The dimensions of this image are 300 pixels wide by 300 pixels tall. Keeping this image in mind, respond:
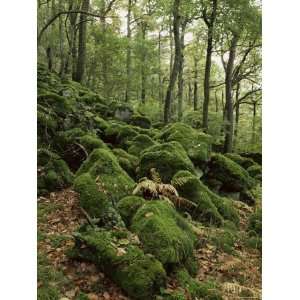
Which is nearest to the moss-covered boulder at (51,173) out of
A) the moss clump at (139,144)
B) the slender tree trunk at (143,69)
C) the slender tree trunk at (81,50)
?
the moss clump at (139,144)

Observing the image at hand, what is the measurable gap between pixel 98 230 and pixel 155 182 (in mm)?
1147

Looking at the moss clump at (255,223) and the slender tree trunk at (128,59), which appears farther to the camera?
the slender tree trunk at (128,59)

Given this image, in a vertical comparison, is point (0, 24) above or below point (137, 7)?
below

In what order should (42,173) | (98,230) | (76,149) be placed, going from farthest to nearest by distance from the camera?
(76,149) → (42,173) → (98,230)

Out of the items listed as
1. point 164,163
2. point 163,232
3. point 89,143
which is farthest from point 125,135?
point 163,232

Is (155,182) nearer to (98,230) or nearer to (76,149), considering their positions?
(98,230)

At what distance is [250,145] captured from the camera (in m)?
7.45

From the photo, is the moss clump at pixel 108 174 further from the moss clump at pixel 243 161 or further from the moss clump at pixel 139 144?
the moss clump at pixel 243 161

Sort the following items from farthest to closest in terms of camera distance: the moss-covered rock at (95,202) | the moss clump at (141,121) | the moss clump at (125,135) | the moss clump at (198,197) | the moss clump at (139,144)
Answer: the moss clump at (141,121) < the moss clump at (125,135) < the moss clump at (139,144) < the moss clump at (198,197) < the moss-covered rock at (95,202)

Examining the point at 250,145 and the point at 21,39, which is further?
the point at 250,145

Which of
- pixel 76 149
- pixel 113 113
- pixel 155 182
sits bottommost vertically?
pixel 155 182

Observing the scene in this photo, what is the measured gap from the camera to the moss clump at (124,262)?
10.6 feet

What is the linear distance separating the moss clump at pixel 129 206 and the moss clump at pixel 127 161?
45.9 inches
